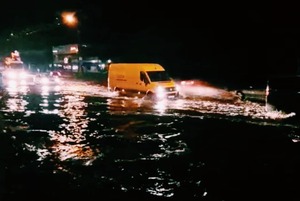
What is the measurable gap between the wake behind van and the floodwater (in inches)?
159

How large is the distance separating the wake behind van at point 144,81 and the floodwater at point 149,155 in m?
4.05

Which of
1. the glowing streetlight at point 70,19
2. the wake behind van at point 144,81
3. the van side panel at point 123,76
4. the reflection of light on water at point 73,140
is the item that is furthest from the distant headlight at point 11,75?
the reflection of light on water at point 73,140

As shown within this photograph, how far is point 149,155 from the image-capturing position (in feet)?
33.9

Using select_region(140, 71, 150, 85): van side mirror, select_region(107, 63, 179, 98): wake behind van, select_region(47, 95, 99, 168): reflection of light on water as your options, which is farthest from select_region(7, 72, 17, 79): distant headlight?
select_region(47, 95, 99, 168): reflection of light on water

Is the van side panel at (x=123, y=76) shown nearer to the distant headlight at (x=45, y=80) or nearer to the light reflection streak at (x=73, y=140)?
the light reflection streak at (x=73, y=140)

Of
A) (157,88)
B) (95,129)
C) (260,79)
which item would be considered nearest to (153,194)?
(95,129)

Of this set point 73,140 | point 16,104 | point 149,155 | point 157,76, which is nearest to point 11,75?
point 16,104

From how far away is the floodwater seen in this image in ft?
24.6

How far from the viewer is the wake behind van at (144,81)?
22891 mm

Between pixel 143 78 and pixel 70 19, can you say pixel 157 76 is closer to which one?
pixel 143 78

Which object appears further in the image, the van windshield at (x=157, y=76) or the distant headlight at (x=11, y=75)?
the distant headlight at (x=11, y=75)

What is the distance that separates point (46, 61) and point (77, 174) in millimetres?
88756

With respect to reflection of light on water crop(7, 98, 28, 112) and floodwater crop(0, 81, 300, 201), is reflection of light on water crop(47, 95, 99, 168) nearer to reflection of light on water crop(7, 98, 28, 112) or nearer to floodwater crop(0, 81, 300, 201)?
floodwater crop(0, 81, 300, 201)

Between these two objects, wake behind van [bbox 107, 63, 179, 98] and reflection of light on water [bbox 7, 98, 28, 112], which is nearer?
reflection of light on water [bbox 7, 98, 28, 112]
